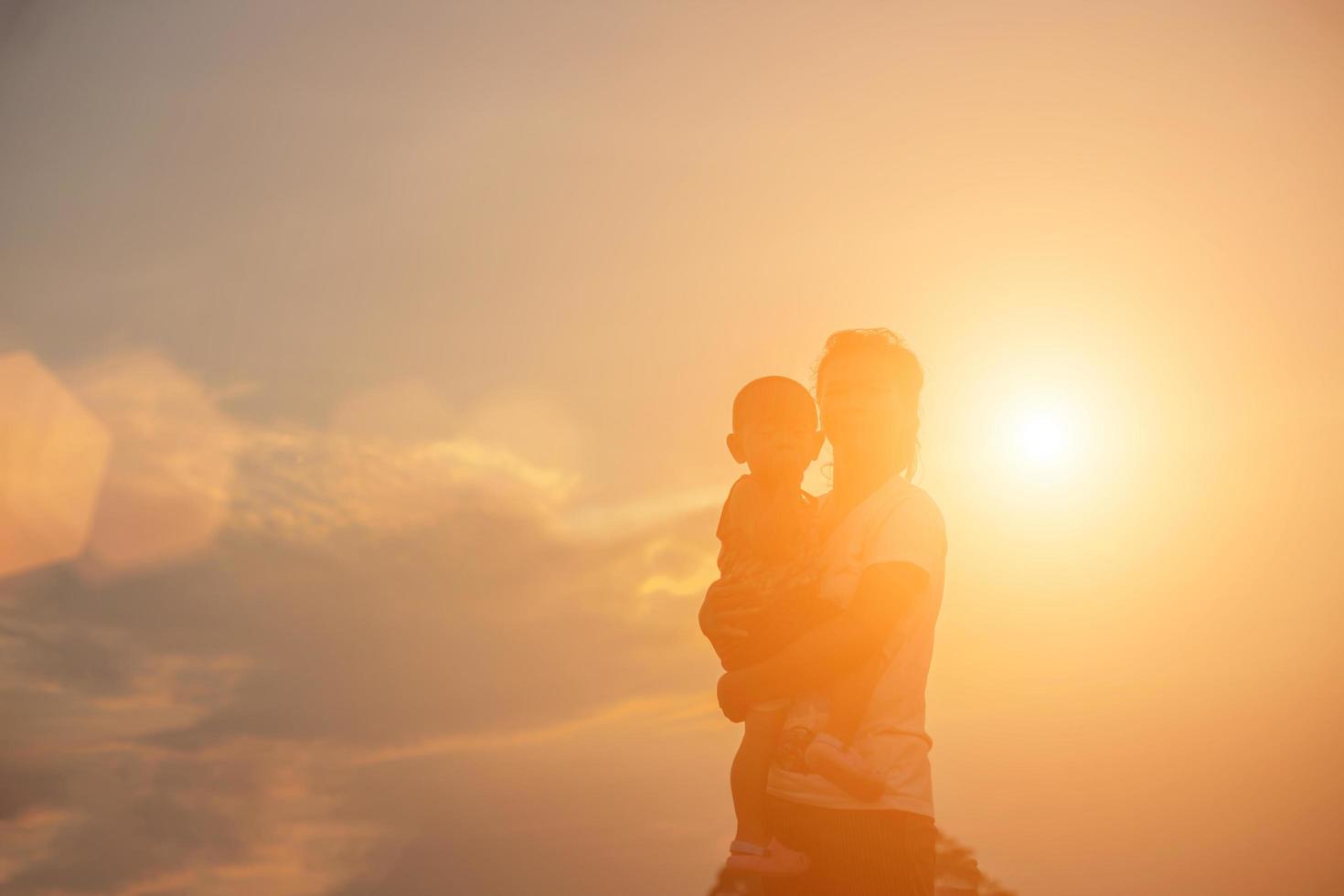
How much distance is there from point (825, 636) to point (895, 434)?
Result: 1200mm

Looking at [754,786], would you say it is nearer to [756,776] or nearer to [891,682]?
[756,776]

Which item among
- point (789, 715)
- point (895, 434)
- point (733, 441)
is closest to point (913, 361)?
point (895, 434)

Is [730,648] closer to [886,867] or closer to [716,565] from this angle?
[716,565]

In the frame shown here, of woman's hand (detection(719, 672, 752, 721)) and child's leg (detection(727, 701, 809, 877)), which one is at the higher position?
woman's hand (detection(719, 672, 752, 721))

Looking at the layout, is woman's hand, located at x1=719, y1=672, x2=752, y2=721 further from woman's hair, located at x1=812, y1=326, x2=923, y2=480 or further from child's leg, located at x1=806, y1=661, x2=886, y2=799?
woman's hair, located at x1=812, y1=326, x2=923, y2=480

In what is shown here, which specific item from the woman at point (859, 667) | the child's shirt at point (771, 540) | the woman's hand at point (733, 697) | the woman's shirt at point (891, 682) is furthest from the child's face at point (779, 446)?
the woman's hand at point (733, 697)

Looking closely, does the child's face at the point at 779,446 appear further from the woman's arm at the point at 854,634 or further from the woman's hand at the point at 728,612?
the woman's arm at the point at 854,634

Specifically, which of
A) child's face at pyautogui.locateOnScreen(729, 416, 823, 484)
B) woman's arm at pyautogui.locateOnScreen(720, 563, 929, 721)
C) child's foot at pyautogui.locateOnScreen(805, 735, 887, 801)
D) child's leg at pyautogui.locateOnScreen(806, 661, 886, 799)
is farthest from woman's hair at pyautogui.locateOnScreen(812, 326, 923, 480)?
child's foot at pyautogui.locateOnScreen(805, 735, 887, 801)

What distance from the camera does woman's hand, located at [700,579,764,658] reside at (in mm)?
4848

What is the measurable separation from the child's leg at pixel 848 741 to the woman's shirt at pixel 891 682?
7 cm

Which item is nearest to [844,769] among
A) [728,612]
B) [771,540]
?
[728,612]

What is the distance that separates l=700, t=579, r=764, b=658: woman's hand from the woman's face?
91cm

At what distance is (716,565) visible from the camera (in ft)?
17.5

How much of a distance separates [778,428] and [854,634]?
3.61ft
